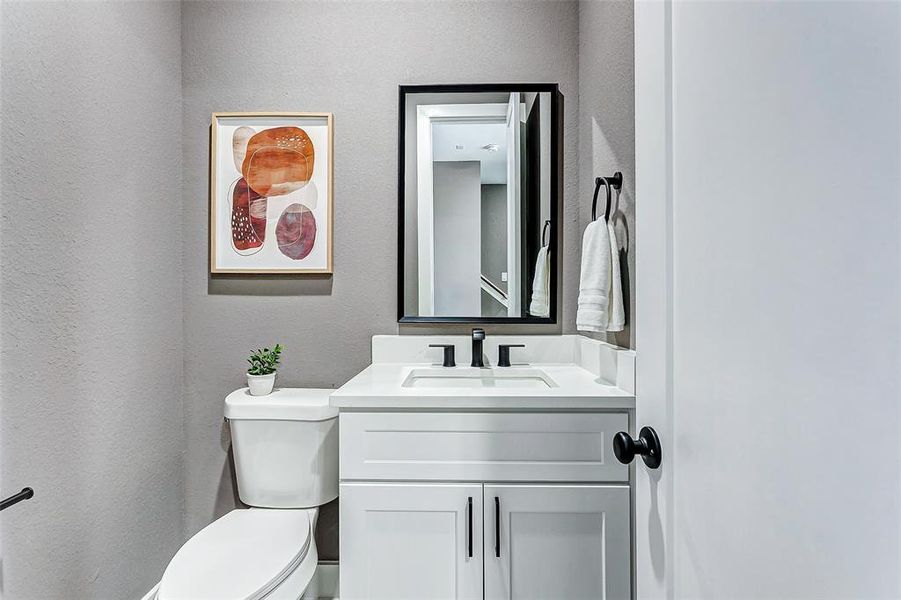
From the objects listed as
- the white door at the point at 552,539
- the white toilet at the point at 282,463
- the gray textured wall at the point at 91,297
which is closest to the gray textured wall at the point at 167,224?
the gray textured wall at the point at 91,297

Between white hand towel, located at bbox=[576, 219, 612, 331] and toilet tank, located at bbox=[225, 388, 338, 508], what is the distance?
84 centimetres

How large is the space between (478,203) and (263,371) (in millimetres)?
958

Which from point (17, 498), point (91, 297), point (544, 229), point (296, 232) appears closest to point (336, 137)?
point (296, 232)

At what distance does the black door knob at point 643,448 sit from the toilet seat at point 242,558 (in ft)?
2.95

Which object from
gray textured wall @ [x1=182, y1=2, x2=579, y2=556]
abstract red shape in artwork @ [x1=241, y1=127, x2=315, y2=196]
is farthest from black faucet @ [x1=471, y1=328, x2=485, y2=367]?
abstract red shape in artwork @ [x1=241, y1=127, x2=315, y2=196]

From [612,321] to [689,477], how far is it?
0.80m

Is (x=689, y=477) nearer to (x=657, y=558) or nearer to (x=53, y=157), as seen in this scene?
(x=657, y=558)

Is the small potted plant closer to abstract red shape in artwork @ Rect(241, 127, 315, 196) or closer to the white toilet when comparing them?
the white toilet

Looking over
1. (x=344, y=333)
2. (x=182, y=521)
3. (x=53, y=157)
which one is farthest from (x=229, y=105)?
(x=182, y=521)

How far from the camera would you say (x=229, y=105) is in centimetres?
179

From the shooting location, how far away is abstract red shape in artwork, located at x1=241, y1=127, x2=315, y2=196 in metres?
1.78

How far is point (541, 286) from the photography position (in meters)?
1.78

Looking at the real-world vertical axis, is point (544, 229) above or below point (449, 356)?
above

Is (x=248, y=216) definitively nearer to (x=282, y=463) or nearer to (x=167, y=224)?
(x=167, y=224)
